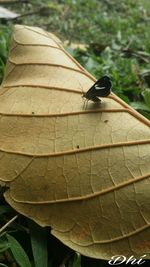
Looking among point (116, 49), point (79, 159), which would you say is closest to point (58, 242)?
point (79, 159)

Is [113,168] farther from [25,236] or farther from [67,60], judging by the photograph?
[67,60]

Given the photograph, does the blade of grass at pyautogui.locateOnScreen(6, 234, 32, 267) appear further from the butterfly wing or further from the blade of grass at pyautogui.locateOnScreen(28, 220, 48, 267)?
the butterfly wing

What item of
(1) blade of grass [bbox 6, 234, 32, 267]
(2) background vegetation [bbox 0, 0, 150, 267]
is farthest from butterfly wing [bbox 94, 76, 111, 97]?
(1) blade of grass [bbox 6, 234, 32, 267]

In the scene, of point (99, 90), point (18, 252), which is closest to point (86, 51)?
point (99, 90)

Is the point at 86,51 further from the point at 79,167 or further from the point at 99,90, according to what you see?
the point at 79,167

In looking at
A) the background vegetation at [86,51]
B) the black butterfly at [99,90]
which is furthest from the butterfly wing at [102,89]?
the background vegetation at [86,51]
